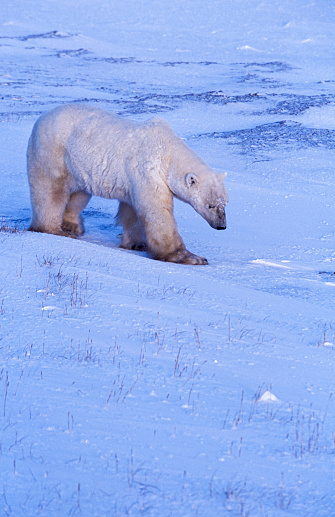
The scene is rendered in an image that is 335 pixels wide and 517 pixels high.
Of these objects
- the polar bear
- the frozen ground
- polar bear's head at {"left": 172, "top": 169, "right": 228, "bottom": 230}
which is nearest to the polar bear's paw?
the polar bear

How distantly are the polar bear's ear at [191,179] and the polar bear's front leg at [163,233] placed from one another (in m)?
0.42

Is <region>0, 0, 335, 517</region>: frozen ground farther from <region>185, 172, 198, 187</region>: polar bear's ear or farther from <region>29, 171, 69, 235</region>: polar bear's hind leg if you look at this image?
<region>185, 172, 198, 187</region>: polar bear's ear

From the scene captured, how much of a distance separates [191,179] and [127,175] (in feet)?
2.74

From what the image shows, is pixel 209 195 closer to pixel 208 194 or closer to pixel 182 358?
pixel 208 194

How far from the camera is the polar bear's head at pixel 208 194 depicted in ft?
24.2

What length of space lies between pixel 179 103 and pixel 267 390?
17317 millimetres

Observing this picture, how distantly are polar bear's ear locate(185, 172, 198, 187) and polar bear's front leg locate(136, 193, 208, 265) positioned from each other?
1.38 feet

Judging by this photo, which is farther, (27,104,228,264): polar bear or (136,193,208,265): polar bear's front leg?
(136,193,208,265): polar bear's front leg

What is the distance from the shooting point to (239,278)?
Answer: 7062 millimetres

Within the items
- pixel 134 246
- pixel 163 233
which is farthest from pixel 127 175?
pixel 134 246

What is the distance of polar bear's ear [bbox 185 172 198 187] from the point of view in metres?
7.34

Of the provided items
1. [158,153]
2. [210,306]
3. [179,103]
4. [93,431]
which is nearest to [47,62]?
[179,103]

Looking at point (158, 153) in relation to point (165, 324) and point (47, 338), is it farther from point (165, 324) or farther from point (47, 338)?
point (47, 338)

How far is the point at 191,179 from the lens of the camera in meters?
7.38
